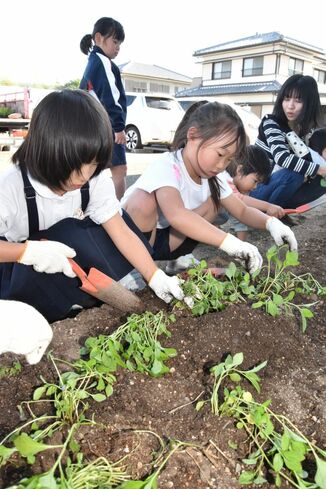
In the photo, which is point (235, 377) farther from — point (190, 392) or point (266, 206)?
point (266, 206)

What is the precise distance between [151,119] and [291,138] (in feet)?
Result: 23.9

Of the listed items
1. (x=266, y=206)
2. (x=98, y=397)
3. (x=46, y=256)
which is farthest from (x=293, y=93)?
(x=98, y=397)

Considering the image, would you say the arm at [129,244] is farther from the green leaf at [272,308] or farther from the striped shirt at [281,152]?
the striped shirt at [281,152]

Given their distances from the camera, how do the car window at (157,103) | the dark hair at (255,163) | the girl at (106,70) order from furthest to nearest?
the car window at (157,103) < the girl at (106,70) < the dark hair at (255,163)

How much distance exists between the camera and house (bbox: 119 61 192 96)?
101ft

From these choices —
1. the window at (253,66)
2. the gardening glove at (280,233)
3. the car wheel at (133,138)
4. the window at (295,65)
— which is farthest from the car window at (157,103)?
the window at (295,65)

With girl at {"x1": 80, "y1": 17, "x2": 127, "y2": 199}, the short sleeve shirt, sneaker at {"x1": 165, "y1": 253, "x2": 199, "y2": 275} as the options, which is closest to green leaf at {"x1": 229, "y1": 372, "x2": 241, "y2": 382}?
the short sleeve shirt

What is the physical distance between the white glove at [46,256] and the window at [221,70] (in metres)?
25.8

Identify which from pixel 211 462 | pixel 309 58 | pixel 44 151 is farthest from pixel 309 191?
pixel 309 58

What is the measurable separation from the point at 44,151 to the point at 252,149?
1.76m

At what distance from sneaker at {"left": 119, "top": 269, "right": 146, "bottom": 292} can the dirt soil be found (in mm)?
362

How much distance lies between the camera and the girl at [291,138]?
313 centimetres

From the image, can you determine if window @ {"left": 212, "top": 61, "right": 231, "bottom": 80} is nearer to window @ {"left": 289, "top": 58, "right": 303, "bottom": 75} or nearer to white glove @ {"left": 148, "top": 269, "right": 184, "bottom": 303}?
window @ {"left": 289, "top": 58, "right": 303, "bottom": 75}

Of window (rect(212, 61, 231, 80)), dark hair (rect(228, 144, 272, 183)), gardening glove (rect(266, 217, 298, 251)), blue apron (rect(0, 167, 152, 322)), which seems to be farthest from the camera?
window (rect(212, 61, 231, 80))
